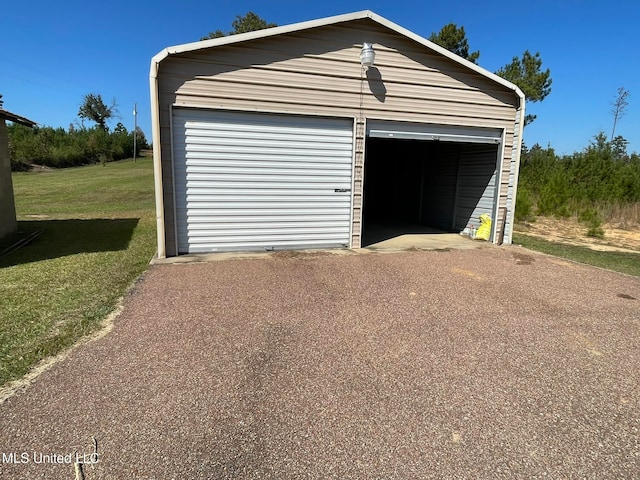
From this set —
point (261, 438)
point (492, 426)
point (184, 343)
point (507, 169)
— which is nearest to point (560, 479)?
point (492, 426)

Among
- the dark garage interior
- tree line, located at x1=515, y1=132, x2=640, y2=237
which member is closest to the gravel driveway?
the dark garage interior

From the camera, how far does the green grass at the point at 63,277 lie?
133 inches

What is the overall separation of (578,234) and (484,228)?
458 centimetres

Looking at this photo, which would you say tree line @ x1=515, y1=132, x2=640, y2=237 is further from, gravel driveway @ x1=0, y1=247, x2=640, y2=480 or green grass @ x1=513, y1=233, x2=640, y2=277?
gravel driveway @ x1=0, y1=247, x2=640, y2=480

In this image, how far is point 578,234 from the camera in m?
11.5

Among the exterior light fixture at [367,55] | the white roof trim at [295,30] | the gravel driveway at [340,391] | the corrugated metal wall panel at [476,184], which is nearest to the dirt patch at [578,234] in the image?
the corrugated metal wall panel at [476,184]

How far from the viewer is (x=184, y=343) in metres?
3.44

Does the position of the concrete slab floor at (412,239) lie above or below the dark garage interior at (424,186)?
below

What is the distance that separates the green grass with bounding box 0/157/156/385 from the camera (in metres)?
3.37

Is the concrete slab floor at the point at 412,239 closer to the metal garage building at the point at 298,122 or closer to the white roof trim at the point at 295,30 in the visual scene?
the metal garage building at the point at 298,122

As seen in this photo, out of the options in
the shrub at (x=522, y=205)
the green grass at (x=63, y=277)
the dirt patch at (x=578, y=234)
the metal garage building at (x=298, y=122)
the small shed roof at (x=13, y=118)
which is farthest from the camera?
the shrub at (x=522, y=205)

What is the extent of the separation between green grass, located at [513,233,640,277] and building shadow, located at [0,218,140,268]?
873cm

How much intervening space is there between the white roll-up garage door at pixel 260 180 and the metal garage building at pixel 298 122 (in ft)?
0.06

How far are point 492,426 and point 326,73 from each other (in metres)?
6.31
